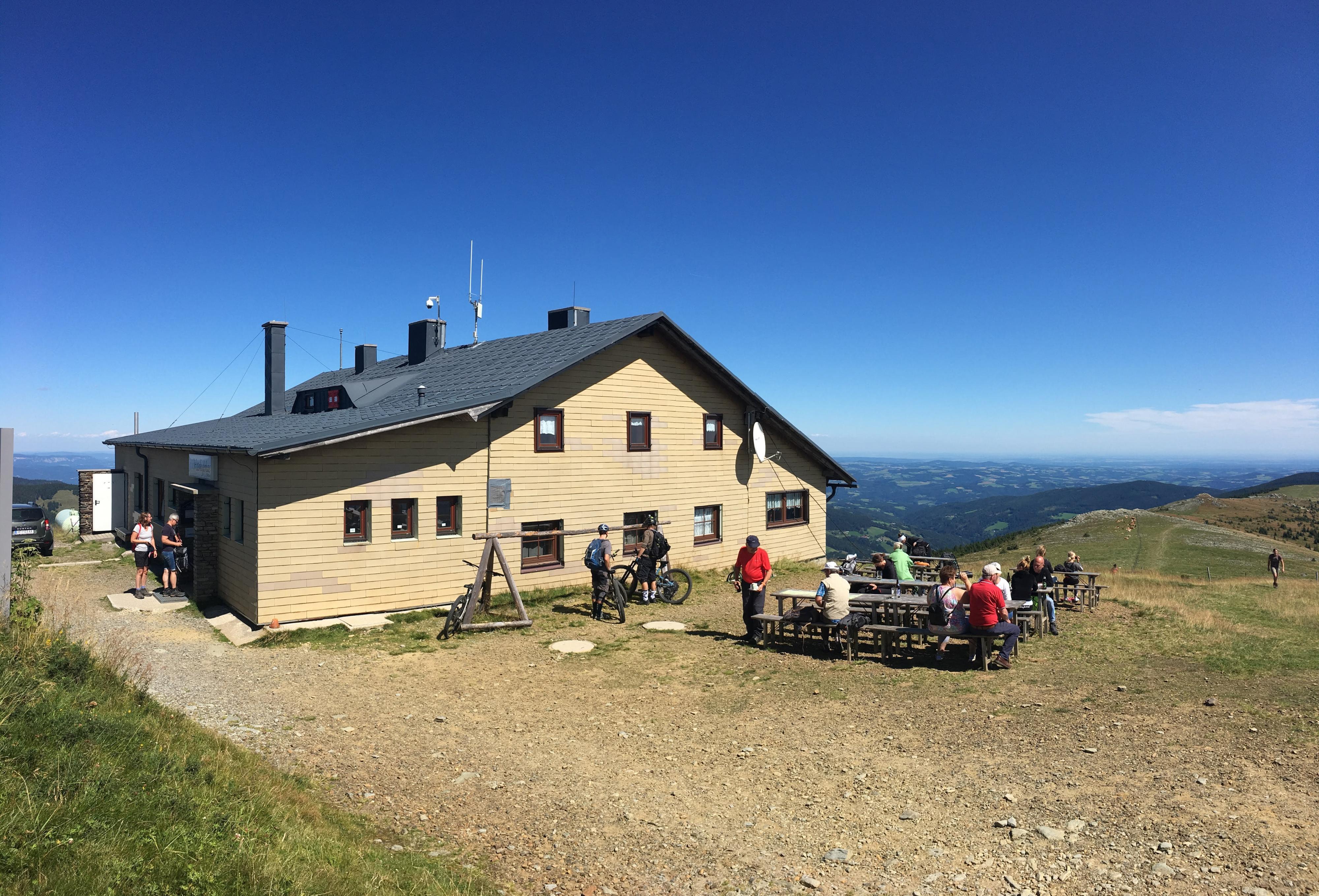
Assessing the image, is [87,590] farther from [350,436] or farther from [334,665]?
[334,665]

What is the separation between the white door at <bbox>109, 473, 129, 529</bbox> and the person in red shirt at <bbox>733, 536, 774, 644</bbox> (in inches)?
977

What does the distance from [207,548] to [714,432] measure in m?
14.8

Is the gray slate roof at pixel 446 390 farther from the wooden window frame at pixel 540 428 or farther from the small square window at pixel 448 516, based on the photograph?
the small square window at pixel 448 516

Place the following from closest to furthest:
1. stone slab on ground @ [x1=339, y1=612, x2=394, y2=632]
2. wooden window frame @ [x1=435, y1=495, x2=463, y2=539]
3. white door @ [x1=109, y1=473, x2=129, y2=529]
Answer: stone slab on ground @ [x1=339, y1=612, x2=394, y2=632], wooden window frame @ [x1=435, y1=495, x2=463, y2=539], white door @ [x1=109, y1=473, x2=129, y2=529]

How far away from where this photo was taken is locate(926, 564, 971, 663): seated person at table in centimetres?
1238

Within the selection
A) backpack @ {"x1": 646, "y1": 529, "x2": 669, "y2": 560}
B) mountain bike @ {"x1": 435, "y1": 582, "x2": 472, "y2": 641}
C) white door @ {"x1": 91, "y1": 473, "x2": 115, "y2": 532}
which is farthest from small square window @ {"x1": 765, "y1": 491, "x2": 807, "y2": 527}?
white door @ {"x1": 91, "y1": 473, "x2": 115, "y2": 532}

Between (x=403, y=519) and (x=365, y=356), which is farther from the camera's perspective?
(x=365, y=356)

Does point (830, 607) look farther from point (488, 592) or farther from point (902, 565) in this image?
point (488, 592)

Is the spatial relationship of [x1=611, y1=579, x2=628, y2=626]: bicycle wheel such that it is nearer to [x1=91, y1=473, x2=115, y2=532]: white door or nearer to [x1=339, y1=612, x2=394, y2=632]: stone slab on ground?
[x1=339, y1=612, x2=394, y2=632]: stone slab on ground

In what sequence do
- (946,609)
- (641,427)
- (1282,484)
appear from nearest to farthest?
(946,609)
(641,427)
(1282,484)

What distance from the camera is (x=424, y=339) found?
27.9 meters

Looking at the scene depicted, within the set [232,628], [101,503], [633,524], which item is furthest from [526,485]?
[101,503]

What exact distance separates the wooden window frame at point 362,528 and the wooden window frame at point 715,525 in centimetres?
1065

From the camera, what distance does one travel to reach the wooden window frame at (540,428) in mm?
19219
